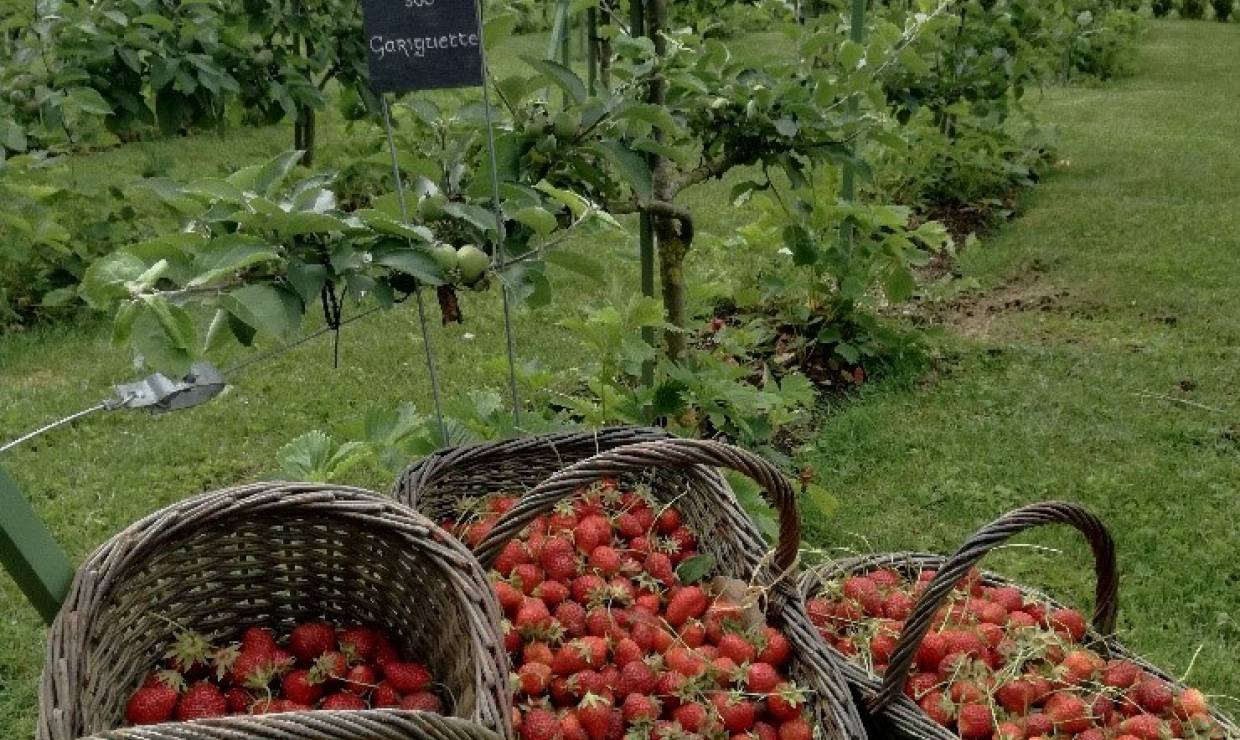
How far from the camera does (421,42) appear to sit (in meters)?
1.84

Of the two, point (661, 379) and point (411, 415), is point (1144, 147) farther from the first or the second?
point (411, 415)

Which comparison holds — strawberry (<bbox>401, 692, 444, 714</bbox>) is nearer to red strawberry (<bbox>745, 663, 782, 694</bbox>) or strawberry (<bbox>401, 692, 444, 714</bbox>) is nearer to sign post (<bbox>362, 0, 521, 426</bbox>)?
red strawberry (<bbox>745, 663, 782, 694</bbox>)

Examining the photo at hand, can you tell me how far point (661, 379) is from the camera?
2.84 meters

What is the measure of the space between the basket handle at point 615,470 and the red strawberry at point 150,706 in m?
0.42

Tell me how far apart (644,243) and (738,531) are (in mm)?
1151

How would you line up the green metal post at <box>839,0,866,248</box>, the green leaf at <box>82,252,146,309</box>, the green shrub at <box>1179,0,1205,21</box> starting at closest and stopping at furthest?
the green leaf at <box>82,252,146,309</box>, the green metal post at <box>839,0,866,248</box>, the green shrub at <box>1179,0,1205,21</box>

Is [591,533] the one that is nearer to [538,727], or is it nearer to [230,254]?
[538,727]

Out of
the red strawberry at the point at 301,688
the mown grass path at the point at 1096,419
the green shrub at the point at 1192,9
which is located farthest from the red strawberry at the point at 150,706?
the green shrub at the point at 1192,9

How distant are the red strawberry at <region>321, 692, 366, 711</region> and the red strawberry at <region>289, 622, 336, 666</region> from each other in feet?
0.28

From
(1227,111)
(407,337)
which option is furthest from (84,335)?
(1227,111)

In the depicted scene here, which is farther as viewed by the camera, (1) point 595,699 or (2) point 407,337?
(2) point 407,337

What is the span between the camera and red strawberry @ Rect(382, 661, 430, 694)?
150 centimetres

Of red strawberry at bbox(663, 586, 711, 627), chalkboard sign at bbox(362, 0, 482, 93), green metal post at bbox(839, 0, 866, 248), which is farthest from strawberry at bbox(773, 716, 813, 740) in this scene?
green metal post at bbox(839, 0, 866, 248)

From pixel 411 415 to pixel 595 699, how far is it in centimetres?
94
